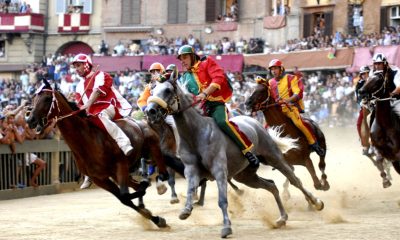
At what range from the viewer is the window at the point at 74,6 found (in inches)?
2235

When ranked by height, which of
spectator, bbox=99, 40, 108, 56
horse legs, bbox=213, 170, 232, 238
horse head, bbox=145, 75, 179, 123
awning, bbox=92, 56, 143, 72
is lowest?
horse legs, bbox=213, 170, 232, 238

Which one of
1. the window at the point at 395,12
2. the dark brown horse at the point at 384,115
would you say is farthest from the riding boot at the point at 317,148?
the window at the point at 395,12

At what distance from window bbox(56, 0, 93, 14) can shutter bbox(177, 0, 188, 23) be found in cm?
662

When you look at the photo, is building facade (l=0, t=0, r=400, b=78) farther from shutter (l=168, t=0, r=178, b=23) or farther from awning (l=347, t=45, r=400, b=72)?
awning (l=347, t=45, r=400, b=72)

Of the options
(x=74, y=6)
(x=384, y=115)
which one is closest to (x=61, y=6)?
(x=74, y=6)

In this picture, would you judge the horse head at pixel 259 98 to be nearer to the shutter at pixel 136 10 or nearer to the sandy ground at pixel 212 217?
the sandy ground at pixel 212 217

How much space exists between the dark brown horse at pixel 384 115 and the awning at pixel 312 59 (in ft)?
74.4

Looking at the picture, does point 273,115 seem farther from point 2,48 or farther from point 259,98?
point 2,48

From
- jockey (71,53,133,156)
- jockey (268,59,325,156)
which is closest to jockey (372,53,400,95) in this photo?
jockey (268,59,325,156)

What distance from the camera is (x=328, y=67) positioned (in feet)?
128

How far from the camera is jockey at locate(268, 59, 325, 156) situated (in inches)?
657

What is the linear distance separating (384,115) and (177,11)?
38.1m

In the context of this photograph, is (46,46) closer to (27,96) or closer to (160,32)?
(160,32)

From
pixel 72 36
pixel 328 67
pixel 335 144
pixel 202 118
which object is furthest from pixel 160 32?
pixel 202 118
